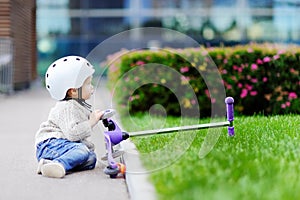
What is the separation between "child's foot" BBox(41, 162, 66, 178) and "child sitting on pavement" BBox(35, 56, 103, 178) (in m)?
0.02

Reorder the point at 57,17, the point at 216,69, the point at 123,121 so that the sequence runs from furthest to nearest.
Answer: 1. the point at 57,17
2. the point at 216,69
3. the point at 123,121

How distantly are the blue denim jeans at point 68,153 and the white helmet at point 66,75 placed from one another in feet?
1.37

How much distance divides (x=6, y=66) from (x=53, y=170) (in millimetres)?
11205

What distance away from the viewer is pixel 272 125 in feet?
23.9

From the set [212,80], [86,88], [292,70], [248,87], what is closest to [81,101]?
[86,88]

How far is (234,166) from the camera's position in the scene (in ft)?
15.5

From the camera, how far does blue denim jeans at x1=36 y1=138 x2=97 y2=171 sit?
17.7 feet

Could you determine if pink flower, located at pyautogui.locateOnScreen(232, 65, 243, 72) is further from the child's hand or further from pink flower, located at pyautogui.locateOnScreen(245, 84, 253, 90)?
the child's hand

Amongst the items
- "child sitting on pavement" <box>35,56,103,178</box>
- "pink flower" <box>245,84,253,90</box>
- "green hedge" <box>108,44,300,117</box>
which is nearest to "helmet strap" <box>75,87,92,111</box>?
"child sitting on pavement" <box>35,56,103,178</box>

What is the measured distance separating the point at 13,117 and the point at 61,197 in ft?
22.7

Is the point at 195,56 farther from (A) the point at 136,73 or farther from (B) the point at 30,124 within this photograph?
(B) the point at 30,124

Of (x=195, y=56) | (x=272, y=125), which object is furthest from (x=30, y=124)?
(x=272, y=125)

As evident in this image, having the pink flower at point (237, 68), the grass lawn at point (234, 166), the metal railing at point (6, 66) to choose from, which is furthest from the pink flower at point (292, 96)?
the metal railing at point (6, 66)

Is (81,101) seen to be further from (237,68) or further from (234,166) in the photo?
(237,68)
